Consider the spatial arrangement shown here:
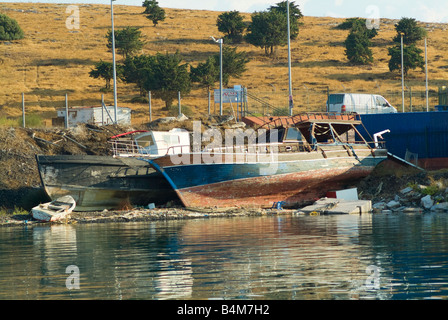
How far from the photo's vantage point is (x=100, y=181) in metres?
32.7

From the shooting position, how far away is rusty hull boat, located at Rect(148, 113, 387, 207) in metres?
32.1

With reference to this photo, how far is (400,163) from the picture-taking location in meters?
36.9

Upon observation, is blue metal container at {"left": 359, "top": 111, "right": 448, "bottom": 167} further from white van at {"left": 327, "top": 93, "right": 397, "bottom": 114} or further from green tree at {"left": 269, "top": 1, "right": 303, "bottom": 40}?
green tree at {"left": 269, "top": 1, "right": 303, "bottom": 40}

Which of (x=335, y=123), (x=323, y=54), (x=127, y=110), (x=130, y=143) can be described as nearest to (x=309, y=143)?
(x=335, y=123)

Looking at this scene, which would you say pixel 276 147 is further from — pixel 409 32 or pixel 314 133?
pixel 409 32

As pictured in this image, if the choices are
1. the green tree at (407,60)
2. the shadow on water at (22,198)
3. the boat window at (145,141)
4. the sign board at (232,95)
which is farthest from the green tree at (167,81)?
the shadow on water at (22,198)

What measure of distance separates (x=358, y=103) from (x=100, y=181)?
2187 centimetres

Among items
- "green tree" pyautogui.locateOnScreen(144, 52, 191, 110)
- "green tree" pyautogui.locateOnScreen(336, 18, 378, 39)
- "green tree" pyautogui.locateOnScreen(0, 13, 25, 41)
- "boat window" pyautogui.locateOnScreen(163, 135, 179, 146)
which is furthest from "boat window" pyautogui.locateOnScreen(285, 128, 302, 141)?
"green tree" pyautogui.locateOnScreen(0, 13, 25, 41)

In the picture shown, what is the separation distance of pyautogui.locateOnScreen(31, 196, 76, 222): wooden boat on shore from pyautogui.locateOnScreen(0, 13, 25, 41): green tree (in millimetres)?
70561

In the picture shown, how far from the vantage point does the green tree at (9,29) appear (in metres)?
94.5

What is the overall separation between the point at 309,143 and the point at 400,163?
206 inches

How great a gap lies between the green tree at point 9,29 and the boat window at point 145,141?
65.6 meters

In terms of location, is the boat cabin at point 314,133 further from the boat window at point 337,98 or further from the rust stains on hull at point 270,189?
the boat window at point 337,98

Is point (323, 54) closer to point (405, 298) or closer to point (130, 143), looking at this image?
point (130, 143)
